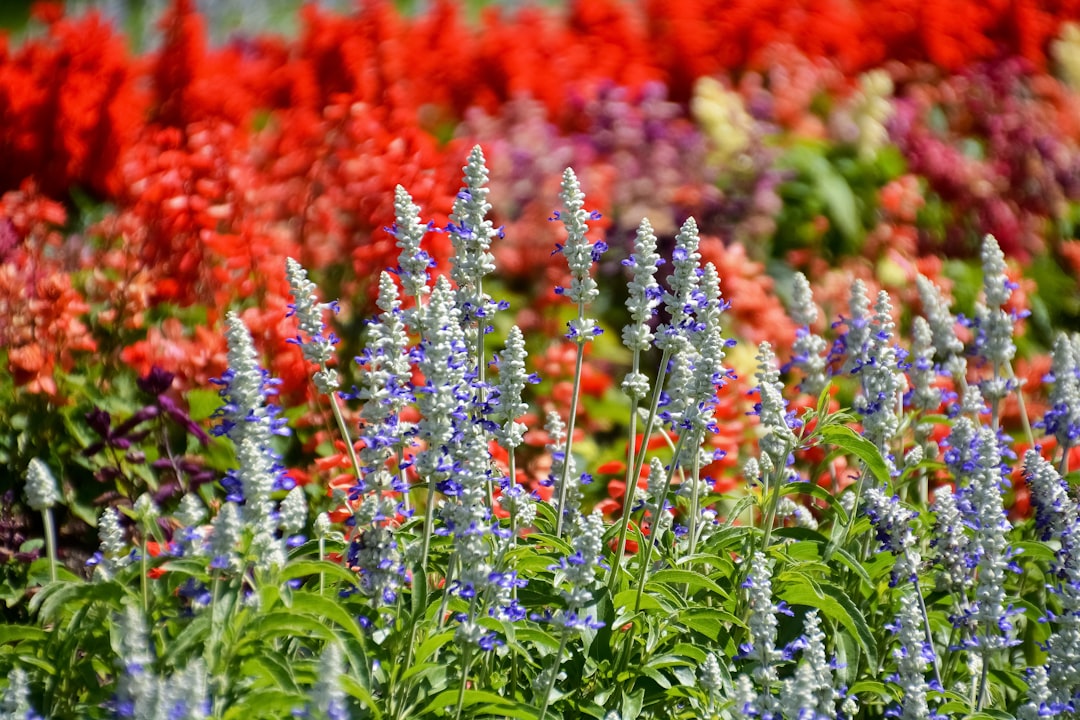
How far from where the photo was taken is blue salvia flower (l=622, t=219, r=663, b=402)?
2771 mm

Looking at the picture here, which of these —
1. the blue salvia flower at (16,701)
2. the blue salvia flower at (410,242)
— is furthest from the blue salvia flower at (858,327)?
the blue salvia flower at (16,701)

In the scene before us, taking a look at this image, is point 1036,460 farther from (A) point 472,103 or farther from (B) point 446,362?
(A) point 472,103

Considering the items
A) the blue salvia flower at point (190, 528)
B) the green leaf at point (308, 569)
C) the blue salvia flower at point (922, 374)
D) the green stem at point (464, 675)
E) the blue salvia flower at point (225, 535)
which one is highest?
the blue salvia flower at point (225, 535)

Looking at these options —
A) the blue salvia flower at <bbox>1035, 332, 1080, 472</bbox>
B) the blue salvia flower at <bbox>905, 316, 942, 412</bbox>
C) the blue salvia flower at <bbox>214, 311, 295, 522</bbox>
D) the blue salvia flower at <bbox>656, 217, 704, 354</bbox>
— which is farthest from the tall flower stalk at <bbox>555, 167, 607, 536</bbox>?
the blue salvia flower at <bbox>1035, 332, 1080, 472</bbox>

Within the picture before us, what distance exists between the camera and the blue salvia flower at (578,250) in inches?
111

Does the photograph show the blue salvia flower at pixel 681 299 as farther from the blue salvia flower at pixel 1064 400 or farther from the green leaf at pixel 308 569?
the blue salvia flower at pixel 1064 400

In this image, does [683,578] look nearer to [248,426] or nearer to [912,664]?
[912,664]

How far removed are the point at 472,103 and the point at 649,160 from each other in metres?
1.51

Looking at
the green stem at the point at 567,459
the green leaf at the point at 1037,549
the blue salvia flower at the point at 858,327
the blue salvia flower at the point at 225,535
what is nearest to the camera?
the blue salvia flower at the point at 225,535

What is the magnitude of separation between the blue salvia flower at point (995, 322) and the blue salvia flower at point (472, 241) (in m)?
1.77

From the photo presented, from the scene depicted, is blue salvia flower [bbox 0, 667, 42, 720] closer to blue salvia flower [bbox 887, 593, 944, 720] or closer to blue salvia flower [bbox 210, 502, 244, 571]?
blue salvia flower [bbox 210, 502, 244, 571]

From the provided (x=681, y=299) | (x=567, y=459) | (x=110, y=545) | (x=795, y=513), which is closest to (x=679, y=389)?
(x=681, y=299)

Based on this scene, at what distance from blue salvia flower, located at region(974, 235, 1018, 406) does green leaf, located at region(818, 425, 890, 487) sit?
1.19m

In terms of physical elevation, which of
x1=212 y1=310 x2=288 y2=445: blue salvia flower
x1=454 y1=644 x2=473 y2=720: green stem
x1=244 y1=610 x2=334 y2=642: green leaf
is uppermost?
x1=212 y1=310 x2=288 y2=445: blue salvia flower
